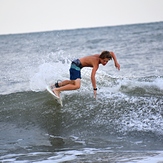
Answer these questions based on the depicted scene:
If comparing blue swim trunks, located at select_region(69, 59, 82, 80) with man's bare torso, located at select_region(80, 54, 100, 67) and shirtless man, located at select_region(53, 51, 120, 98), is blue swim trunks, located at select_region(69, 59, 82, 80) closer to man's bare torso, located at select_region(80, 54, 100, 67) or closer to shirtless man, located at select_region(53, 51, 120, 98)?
shirtless man, located at select_region(53, 51, 120, 98)

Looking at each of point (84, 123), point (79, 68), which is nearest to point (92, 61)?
point (79, 68)

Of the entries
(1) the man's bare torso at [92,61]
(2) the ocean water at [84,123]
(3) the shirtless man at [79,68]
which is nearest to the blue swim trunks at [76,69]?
(3) the shirtless man at [79,68]

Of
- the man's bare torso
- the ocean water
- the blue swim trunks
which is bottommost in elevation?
the ocean water

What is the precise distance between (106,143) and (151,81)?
5023 mm

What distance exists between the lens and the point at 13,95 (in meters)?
10.9

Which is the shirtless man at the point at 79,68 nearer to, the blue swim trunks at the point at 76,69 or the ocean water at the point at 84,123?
the blue swim trunks at the point at 76,69

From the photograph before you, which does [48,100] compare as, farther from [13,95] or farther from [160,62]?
[160,62]

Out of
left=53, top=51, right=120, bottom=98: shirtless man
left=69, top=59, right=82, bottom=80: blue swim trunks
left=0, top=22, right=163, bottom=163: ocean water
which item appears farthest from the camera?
left=69, top=59, right=82, bottom=80: blue swim trunks

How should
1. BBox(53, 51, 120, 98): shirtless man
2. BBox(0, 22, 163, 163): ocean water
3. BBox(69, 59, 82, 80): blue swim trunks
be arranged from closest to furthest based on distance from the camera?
BBox(0, 22, 163, 163): ocean water, BBox(53, 51, 120, 98): shirtless man, BBox(69, 59, 82, 80): blue swim trunks

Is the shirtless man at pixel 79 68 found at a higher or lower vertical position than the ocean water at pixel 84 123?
higher

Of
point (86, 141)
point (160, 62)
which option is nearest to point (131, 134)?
point (86, 141)

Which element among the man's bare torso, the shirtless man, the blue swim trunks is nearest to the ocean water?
the shirtless man

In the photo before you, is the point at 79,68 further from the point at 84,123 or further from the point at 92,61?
the point at 84,123

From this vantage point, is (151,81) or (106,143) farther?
(151,81)
